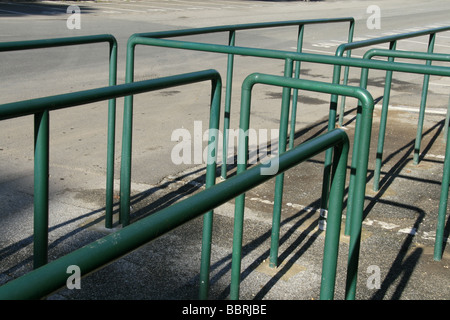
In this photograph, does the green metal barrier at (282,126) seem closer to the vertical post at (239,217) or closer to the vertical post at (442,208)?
the vertical post at (239,217)

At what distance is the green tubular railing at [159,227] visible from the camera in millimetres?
1145

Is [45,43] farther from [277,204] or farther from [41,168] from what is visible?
[277,204]

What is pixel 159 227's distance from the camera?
1.41 meters

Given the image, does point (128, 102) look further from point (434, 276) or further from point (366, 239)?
point (434, 276)

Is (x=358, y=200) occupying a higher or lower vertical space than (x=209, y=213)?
higher

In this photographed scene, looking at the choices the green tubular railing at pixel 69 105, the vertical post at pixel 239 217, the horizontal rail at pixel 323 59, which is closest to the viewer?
the green tubular railing at pixel 69 105

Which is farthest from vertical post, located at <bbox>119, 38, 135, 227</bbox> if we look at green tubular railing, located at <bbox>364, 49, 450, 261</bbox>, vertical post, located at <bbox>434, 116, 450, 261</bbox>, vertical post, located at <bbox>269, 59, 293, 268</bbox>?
vertical post, located at <bbox>434, 116, 450, 261</bbox>

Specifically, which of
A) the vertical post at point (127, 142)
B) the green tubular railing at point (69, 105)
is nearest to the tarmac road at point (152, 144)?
the vertical post at point (127, 142)

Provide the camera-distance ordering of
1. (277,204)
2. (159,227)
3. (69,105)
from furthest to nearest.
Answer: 1. (277,204)
2. (69,105)
3. (159,227)

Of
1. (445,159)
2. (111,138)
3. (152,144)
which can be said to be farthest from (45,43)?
(152,144)

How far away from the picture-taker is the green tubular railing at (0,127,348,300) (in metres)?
1.14

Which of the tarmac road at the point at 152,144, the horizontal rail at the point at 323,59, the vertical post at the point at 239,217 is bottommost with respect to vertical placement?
the tarmac road at the point at 152,144
